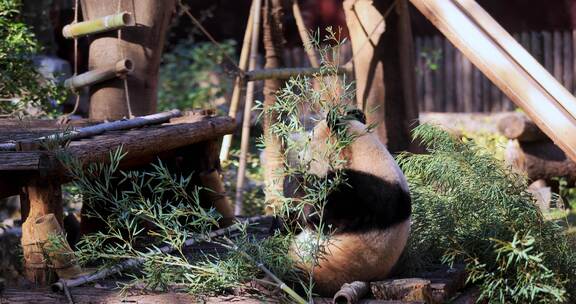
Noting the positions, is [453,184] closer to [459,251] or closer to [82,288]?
[459,251]

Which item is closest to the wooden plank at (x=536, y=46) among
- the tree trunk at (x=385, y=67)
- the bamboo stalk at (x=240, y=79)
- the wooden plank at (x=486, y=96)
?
the wooden plank at (x=486, y=96)

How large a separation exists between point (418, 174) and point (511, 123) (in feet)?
13.1

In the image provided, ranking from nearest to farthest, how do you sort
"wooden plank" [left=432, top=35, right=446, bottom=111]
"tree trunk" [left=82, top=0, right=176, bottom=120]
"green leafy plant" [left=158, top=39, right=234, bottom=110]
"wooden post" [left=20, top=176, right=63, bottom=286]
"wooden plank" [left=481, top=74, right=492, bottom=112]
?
"wooden post" [left=20, top=176, right=63, bottom=286]
"tree trunk" [left=82, top=0, right=176, bottom=120]
"green leafy plant" [left=158, top=39, right=234, bottom=110]
"wooden plank" [left=481, top=74, right=492, bottom=112]
"wooden plank" [left=432, top=35, right=446, bottom=111]

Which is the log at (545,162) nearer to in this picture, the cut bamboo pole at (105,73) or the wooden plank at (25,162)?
the cut bamboo pole at (105,73)

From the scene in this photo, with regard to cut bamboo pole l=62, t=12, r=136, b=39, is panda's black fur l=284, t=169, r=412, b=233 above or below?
below

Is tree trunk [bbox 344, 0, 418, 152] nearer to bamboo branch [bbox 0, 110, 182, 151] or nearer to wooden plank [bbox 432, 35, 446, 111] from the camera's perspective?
bamboo branch [bbox 0, 110, 182, 151]

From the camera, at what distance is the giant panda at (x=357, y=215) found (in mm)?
3510

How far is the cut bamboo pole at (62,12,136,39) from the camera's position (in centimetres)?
507

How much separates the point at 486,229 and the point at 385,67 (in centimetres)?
284

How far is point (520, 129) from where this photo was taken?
8.04 m

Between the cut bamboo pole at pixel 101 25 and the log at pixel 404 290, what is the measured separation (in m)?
2.32

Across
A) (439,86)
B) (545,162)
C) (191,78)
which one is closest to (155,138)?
(545,162)

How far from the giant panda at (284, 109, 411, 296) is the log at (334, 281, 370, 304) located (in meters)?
0.11

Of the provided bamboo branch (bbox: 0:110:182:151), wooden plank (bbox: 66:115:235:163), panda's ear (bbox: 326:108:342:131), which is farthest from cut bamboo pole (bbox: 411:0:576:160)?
bamboo branch (bbox: 0:110:182:151)
